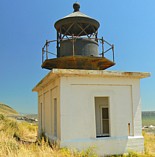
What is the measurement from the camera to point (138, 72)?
10391 millimetres

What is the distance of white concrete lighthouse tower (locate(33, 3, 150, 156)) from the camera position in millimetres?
9492

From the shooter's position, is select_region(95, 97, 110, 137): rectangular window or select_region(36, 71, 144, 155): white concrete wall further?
select_region(95, 97, 110, 137): rectangular window

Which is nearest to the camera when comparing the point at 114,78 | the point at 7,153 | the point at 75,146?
the point at 7,153

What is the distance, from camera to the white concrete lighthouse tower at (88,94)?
9.49 m

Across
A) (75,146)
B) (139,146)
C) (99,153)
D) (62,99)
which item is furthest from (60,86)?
(139,146)

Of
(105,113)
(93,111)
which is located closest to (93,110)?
(93,111)

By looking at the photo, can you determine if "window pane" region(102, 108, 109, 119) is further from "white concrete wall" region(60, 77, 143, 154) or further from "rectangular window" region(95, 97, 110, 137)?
"white concrete wall" region(60, 77, 143, 154)

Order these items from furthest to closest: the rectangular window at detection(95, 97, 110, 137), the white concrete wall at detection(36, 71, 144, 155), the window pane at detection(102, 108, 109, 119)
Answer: the window pane at detection(102, 108, 109, 119), the rectangular window at detection(95, 97, 110, 137), the white concrete wall at detection(36, 71, 144, 155)

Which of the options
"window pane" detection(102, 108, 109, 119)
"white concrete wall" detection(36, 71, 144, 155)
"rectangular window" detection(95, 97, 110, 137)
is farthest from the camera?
"window pane" detection(102, 108, 109, 119)

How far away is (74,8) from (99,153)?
6968mm

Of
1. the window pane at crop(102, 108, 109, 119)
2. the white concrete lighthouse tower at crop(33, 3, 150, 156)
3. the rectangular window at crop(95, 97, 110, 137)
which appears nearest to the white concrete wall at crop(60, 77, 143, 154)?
the white concrete lighthouse tower at crop(33, 3, 150, 156)

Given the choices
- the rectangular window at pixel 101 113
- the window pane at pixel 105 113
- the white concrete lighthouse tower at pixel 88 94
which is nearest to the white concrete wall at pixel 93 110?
the white concrete lighthouse tower at pixel 88 94

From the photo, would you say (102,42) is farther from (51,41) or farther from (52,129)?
(52,129)

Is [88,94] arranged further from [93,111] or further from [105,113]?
[105,113]
